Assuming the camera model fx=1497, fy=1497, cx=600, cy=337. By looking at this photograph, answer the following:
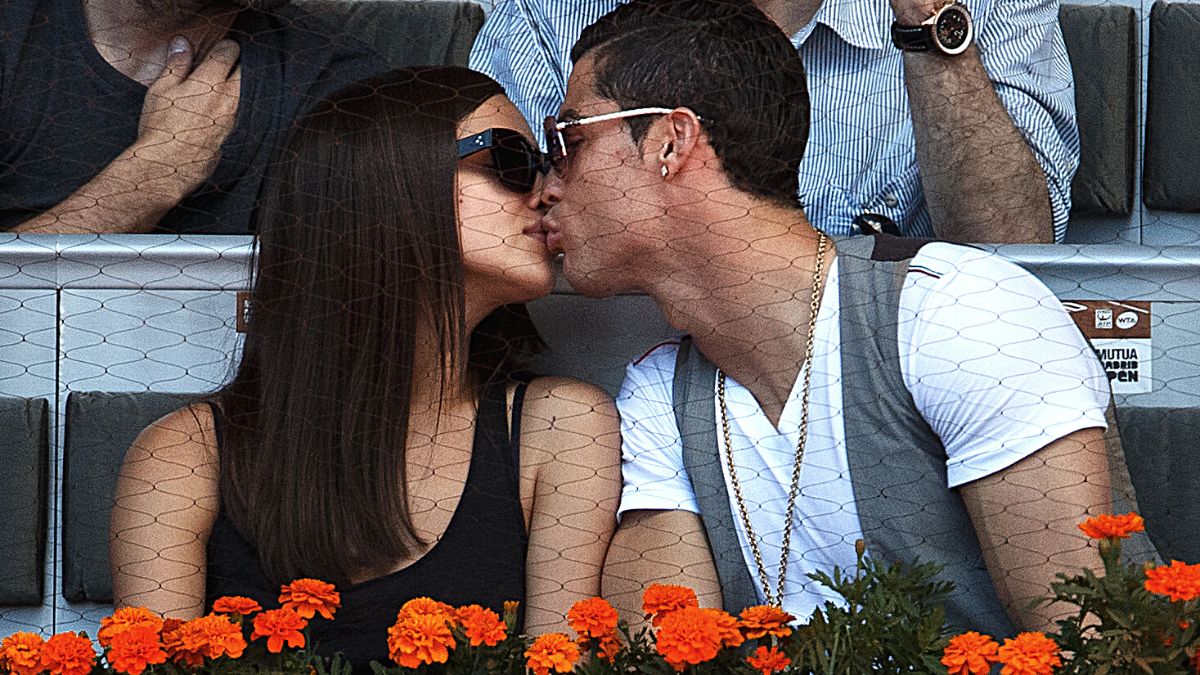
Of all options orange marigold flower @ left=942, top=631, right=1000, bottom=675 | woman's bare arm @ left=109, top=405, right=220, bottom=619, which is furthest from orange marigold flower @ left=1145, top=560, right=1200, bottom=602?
woman's bare arm @ left=109, top=405, right=220, bottom=619

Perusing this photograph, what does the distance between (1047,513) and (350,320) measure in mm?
687

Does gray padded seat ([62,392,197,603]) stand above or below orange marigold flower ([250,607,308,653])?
above

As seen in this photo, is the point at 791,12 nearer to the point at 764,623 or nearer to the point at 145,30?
the point at 145,30

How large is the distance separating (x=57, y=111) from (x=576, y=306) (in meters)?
0.72

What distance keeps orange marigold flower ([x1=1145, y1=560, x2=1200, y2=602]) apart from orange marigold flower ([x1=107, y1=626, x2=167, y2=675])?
68 centimetres

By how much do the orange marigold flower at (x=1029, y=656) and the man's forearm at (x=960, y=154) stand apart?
2.45ft

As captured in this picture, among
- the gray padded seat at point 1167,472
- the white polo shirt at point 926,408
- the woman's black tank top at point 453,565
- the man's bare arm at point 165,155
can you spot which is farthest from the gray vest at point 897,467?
the man's bare arm at point 165,155

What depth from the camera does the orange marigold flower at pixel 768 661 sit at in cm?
103

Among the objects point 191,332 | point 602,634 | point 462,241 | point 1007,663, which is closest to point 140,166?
point 191,332

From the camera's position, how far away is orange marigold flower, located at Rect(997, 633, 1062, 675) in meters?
0.97

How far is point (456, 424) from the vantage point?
1.52 m

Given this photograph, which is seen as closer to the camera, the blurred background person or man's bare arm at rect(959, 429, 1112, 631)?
man's bare arm at rect(959, 429, 1112, 631)

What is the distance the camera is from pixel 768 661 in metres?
1.03

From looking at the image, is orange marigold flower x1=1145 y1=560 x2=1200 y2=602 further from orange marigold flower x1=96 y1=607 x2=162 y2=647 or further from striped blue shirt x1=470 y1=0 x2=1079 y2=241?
striped blue shirt x1=470 y1=0 x2=1079 y2=241
